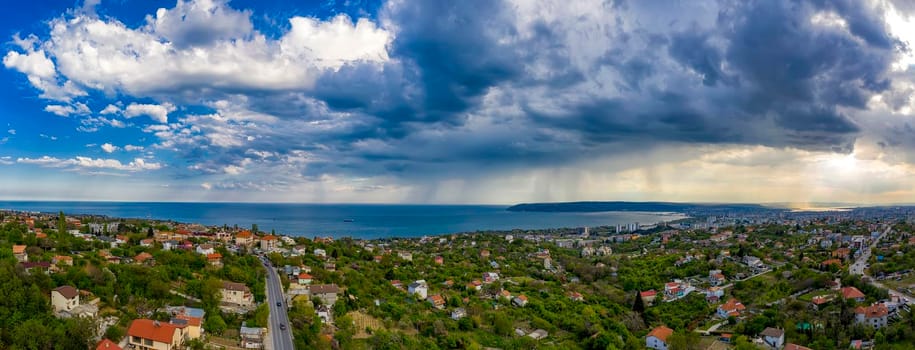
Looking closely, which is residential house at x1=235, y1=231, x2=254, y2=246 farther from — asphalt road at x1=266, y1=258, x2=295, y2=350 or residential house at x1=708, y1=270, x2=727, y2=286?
residential house at x1=708, y1=270, x2=727, y2=286

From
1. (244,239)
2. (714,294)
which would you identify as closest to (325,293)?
(244,239)

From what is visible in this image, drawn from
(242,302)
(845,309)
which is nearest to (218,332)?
(242,302)

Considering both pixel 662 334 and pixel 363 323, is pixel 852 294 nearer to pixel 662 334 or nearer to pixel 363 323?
pixel 662 334

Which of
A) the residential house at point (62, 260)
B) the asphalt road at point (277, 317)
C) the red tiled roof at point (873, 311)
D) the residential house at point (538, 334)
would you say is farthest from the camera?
the residential house at point (538, 334)

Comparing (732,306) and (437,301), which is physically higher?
(437,301)

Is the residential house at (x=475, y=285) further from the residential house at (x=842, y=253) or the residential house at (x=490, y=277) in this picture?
the residential house at (x=842, y=253)

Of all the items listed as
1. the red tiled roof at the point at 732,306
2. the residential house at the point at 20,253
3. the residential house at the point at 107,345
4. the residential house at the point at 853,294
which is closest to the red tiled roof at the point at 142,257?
the residential house at the point at 20,253
